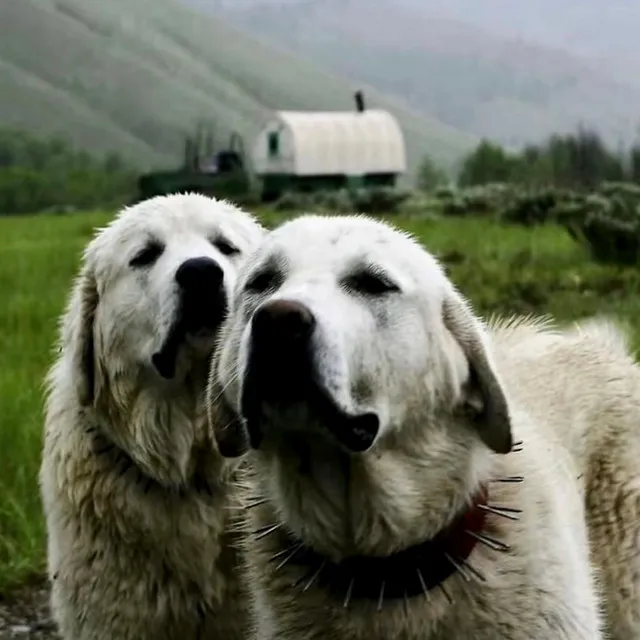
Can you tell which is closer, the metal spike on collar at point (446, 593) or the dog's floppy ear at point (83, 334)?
the metal spike on collar at point (446, 593)

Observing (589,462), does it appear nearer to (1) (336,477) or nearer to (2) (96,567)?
(1) (336,477)

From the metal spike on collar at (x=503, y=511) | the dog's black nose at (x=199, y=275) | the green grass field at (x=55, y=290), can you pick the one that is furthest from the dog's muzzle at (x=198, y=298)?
the green grass field at (x=55, y=290)

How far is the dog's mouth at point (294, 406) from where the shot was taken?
2.92 meters

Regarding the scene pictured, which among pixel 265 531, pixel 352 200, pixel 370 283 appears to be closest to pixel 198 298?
pixel 265 531

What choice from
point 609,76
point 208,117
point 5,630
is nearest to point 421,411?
point 5,630

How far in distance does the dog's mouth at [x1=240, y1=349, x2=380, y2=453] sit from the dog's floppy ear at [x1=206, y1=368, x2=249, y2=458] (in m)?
0.36

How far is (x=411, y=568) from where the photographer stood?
3.31m

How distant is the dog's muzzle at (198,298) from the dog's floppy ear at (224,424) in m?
0.69

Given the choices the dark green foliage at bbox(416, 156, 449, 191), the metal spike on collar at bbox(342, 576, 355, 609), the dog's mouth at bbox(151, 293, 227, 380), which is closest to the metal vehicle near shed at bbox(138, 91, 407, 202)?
the dark green foliage at bbox(416, 156, 449, 191)

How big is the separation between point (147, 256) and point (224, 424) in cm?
111

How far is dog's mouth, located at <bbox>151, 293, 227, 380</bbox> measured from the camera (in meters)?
4.21

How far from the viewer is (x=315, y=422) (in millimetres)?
3006

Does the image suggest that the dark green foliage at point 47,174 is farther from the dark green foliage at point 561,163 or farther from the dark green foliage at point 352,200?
the dark green foliage at point 561,163

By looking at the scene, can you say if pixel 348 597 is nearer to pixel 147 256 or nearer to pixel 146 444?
pixel 146 444
